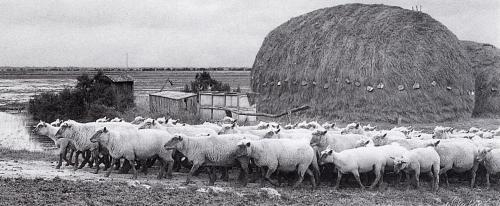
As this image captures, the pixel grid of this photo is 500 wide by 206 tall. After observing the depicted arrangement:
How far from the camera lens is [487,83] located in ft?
99.6

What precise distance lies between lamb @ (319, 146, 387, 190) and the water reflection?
48.0ft

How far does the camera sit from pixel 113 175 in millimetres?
14867

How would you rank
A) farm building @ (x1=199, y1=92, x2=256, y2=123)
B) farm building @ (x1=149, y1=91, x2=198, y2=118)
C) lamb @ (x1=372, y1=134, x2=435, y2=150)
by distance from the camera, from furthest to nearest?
farm building @ (x1=149, y1=91, x2=198, y2=118) → farm building @ (x1=199, y1=92, x2=256, y2=123) → lamb @ (x1=372, y1=134, x2=435, y2=150)

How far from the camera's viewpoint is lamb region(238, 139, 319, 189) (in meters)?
13.7

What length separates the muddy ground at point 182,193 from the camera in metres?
10.9

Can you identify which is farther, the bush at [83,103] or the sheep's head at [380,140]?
the bush at [83,103]

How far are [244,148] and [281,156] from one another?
1041mm

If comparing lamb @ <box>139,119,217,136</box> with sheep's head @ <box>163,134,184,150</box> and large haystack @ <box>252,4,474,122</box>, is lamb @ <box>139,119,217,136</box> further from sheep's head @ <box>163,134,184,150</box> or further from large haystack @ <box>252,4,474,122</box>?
large haystack @ <box>252,4,474,122</box>

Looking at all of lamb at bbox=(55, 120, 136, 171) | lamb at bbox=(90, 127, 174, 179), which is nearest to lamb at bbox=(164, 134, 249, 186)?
lamb at bbox=(90, 127, 174, 179)

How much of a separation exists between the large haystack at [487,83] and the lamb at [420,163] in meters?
17.8

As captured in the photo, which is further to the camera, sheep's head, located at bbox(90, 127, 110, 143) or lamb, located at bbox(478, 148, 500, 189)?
sheep's head, located at bbox(90, 127, 110, 143)

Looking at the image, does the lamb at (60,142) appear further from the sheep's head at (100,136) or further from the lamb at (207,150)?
the lamb at (207,150)

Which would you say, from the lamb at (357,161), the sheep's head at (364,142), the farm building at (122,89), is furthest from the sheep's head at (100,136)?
the farm building at (122,89)

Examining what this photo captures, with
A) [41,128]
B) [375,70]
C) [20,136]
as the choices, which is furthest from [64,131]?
[375,70]
